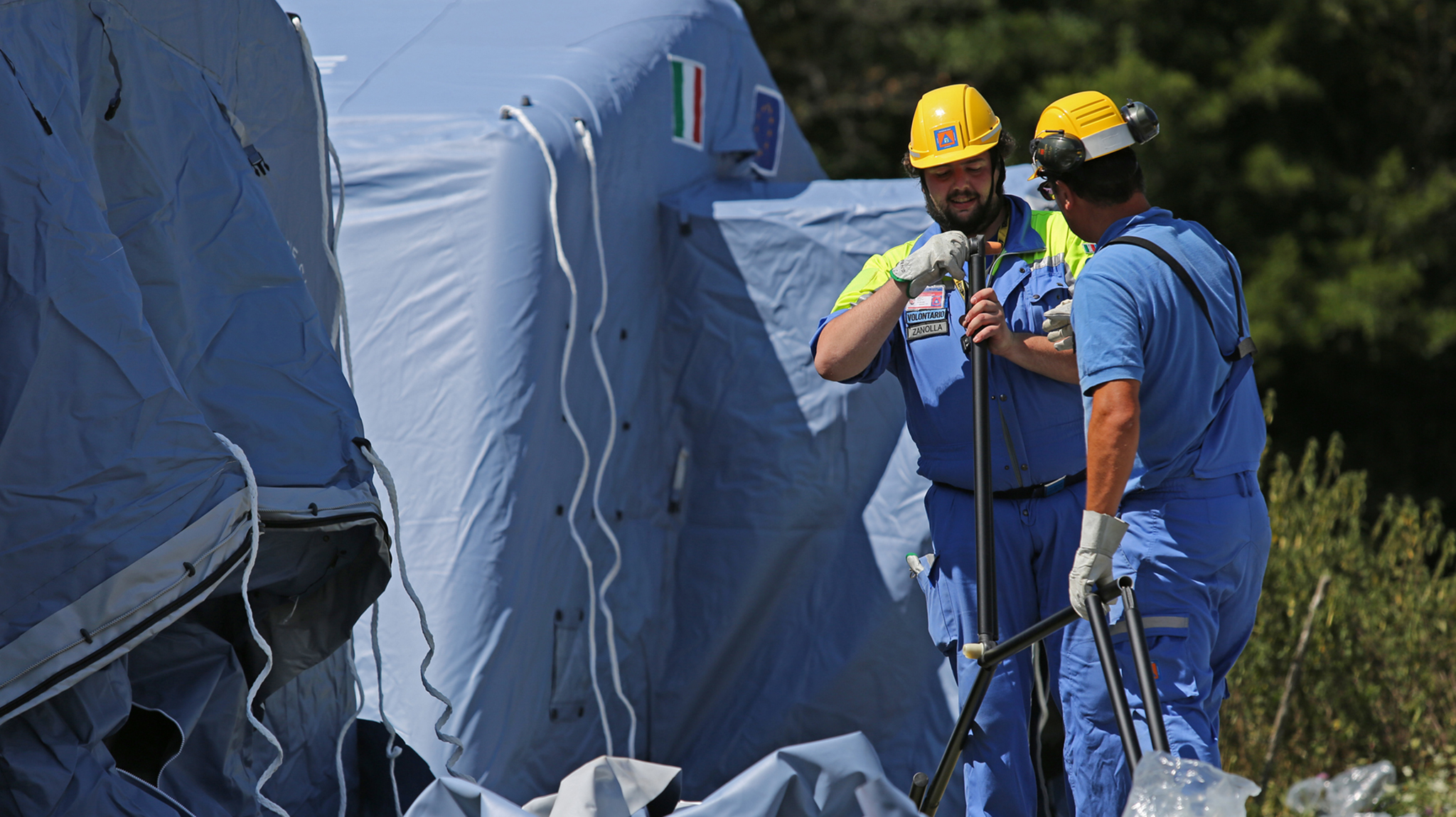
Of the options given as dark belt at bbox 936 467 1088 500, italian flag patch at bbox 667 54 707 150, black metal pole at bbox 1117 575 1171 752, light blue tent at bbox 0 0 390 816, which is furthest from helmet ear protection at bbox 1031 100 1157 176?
italian flag patch at bbox 667 54 707 150

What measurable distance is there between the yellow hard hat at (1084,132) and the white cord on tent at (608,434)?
61.3 inches

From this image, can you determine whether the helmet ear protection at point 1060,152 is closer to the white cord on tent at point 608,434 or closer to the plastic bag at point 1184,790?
the plastic bag at point 1184,790

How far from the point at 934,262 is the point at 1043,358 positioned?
321 mm

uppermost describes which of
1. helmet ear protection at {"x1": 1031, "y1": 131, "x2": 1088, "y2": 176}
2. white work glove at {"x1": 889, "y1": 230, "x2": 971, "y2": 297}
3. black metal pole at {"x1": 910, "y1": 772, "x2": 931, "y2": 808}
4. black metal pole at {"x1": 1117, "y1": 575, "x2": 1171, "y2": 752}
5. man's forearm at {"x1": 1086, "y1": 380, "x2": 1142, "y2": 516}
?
helmet ear protection at {"x1": 1031, "y1": 131, "x2": 1088, "y2": 176}

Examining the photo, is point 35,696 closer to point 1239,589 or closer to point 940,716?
point 1239,589

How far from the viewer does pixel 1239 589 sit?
2705 millimetres

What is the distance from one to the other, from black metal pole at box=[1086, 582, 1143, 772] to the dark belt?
18.4 inches

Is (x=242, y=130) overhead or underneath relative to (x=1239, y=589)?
overhead

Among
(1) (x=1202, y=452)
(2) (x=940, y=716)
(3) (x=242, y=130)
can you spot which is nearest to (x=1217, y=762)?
(1) (x=1202, y=452)

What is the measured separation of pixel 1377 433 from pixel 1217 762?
857cm

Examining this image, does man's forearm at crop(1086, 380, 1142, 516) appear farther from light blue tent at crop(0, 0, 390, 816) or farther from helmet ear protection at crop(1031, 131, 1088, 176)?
light blue tent at crop(0, 0, 390, 816)

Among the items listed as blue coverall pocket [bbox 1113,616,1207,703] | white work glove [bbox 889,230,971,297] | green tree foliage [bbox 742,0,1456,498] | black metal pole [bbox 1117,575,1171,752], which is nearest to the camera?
black metal pole [bbox 1117,575,1171,752]

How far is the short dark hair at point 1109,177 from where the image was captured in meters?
2.72

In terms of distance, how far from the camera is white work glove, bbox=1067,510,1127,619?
8.25ft
